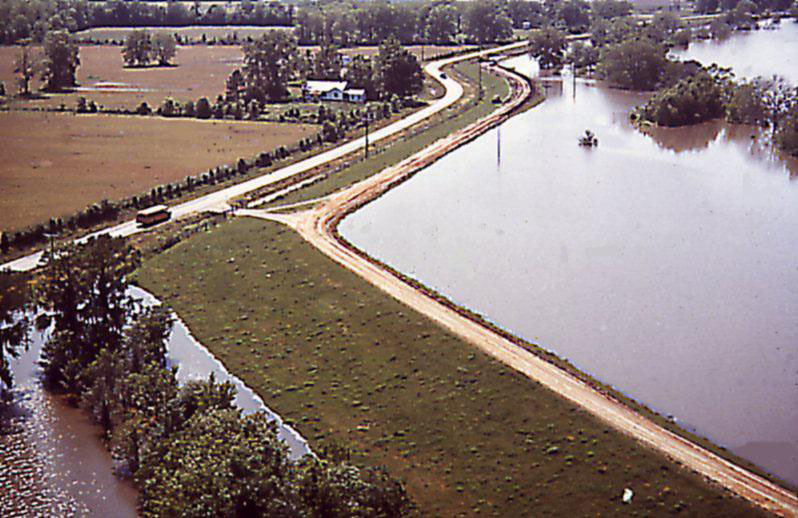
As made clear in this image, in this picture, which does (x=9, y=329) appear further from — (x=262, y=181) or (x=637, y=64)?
(x=637, y=64)

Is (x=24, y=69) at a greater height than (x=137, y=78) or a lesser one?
greater

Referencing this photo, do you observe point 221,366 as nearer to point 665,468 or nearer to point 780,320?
point 665,468

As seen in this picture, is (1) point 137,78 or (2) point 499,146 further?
(1) point 137,78

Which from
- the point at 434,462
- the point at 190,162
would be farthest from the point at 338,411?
the point at 190,162

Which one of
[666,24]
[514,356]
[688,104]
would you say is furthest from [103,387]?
[666,24]

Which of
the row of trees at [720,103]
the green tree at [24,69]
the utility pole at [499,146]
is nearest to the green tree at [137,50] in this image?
the green tree at [24,69]

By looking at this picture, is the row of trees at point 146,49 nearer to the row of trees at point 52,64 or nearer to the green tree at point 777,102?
the row of trees at point 52,64

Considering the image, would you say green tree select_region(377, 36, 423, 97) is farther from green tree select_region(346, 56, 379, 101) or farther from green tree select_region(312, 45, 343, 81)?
green tree select_region(312, 45, 343, 81)
